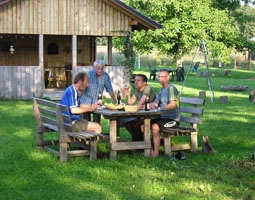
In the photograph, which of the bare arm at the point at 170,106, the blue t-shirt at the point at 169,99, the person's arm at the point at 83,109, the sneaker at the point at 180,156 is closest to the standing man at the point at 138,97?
the blue t-shirt at the point at 169,99

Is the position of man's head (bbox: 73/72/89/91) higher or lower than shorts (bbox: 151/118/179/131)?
higher

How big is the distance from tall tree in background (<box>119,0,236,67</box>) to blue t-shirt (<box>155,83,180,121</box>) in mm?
26259

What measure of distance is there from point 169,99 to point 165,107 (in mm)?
176

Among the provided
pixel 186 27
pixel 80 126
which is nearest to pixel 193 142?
pixel 80 126

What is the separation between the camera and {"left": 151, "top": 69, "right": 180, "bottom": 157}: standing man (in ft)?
29.2

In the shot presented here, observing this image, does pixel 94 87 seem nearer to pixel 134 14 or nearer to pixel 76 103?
pixel 76 103

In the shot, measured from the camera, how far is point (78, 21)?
2056 cm

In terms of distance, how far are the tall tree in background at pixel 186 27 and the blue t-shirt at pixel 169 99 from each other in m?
26.3

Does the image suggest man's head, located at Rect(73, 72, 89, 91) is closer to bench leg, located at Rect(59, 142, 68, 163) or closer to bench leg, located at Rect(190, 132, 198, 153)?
bench leg, located at Rect(59, 142, 68, 163)

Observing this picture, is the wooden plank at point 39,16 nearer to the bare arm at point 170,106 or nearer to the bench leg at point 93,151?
the bare arm at point 170,106

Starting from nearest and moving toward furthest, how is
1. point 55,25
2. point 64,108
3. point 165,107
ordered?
point 64,108
point 165,107
point 55,25

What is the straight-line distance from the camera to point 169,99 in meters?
8.91

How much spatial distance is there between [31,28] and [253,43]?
78.8ft

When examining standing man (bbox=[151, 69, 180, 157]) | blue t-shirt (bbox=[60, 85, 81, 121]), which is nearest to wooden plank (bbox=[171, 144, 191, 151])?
standing man (bbox=[151, 69, 180, 157])
